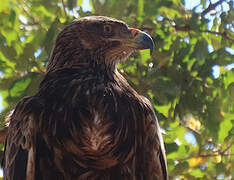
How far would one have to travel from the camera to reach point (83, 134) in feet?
11.0

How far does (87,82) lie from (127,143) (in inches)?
22.2

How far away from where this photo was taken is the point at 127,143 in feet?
11.5

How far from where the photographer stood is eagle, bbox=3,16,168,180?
338 cm

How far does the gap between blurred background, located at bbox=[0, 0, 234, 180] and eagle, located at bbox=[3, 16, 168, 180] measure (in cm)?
65

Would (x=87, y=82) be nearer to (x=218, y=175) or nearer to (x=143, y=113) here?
(x=143, y=113)

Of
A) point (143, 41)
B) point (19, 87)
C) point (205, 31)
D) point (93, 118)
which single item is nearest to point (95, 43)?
point (143, 41)

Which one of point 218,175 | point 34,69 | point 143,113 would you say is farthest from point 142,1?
point 218,175

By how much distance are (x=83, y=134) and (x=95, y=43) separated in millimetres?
1070

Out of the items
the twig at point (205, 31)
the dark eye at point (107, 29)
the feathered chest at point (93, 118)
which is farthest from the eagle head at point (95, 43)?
the twig at point (205, 31)

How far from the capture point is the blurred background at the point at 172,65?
4.35m

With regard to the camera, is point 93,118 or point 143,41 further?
point 143,41

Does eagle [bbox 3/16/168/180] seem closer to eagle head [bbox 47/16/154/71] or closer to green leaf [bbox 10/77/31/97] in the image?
eagle head [bbox 47/16/154/71]

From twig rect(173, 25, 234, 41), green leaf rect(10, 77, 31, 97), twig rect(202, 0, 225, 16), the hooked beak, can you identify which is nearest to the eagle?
the hooked beak

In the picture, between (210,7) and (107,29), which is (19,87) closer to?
(107,29)
